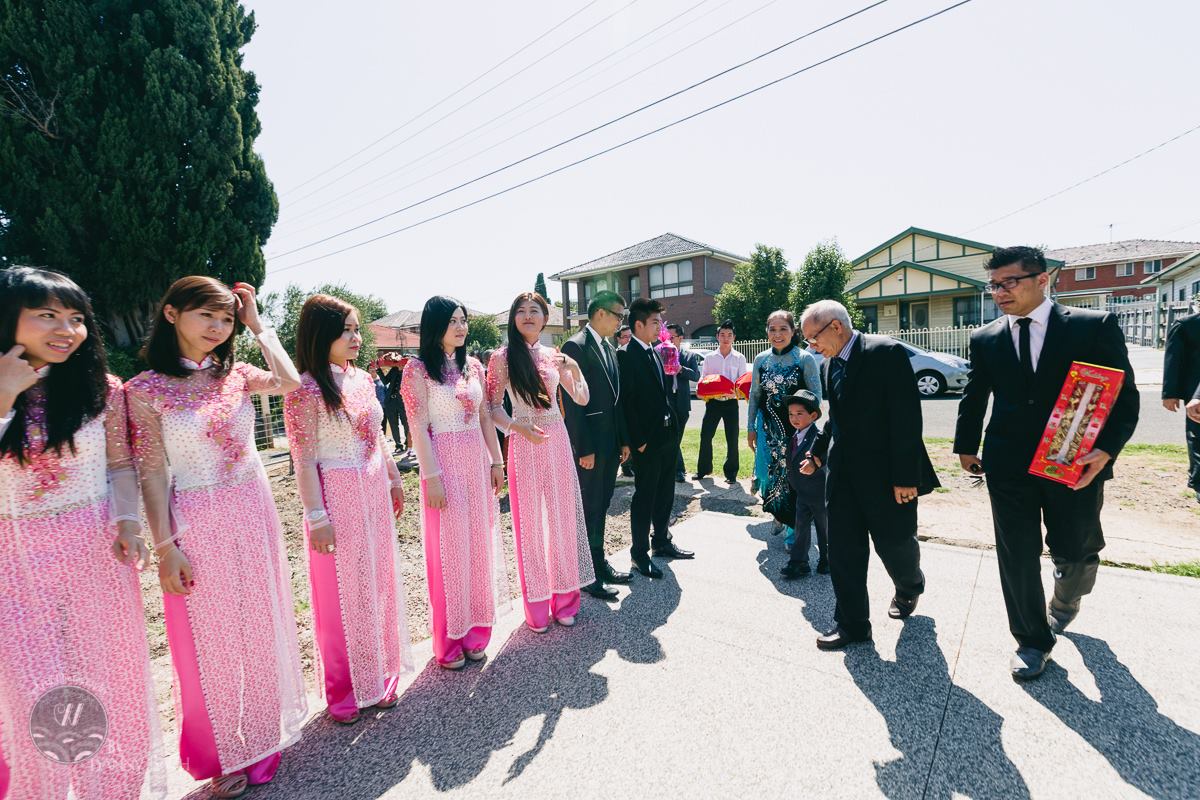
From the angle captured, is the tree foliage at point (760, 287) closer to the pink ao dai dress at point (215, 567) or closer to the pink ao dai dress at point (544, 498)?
the pink ao dai dress at point (544, 498)

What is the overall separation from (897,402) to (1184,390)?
4032 mm

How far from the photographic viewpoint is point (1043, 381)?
2.70 m

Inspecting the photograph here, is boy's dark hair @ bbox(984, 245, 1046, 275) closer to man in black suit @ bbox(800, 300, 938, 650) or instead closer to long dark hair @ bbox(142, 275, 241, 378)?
man in black suit @ bbox(800, 300, 938, 650)

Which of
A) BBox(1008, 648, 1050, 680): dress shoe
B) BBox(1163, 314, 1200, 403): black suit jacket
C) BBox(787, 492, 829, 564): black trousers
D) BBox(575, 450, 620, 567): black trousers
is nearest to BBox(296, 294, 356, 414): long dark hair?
BBox(575, 450, 620, 567): black trousers

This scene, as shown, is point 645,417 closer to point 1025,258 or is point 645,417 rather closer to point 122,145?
point 1025,258

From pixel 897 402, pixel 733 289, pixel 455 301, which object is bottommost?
pixel 897 402

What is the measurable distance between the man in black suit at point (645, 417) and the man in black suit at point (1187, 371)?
4.27m

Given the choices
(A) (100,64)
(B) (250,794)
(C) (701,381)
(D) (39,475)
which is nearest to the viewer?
(D) (39,475)

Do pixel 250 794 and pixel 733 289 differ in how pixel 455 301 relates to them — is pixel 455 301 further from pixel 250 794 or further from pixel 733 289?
pixel 733 289

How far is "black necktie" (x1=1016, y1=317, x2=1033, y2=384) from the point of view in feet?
9.01

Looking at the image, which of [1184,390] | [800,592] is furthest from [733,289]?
[800,592]

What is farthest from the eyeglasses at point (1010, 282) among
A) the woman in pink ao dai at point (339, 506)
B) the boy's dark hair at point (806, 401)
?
the woman in pink ao dai at point (339, 506)

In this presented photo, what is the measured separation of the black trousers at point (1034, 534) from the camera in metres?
2.71

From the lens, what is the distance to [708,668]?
9.75 feet
